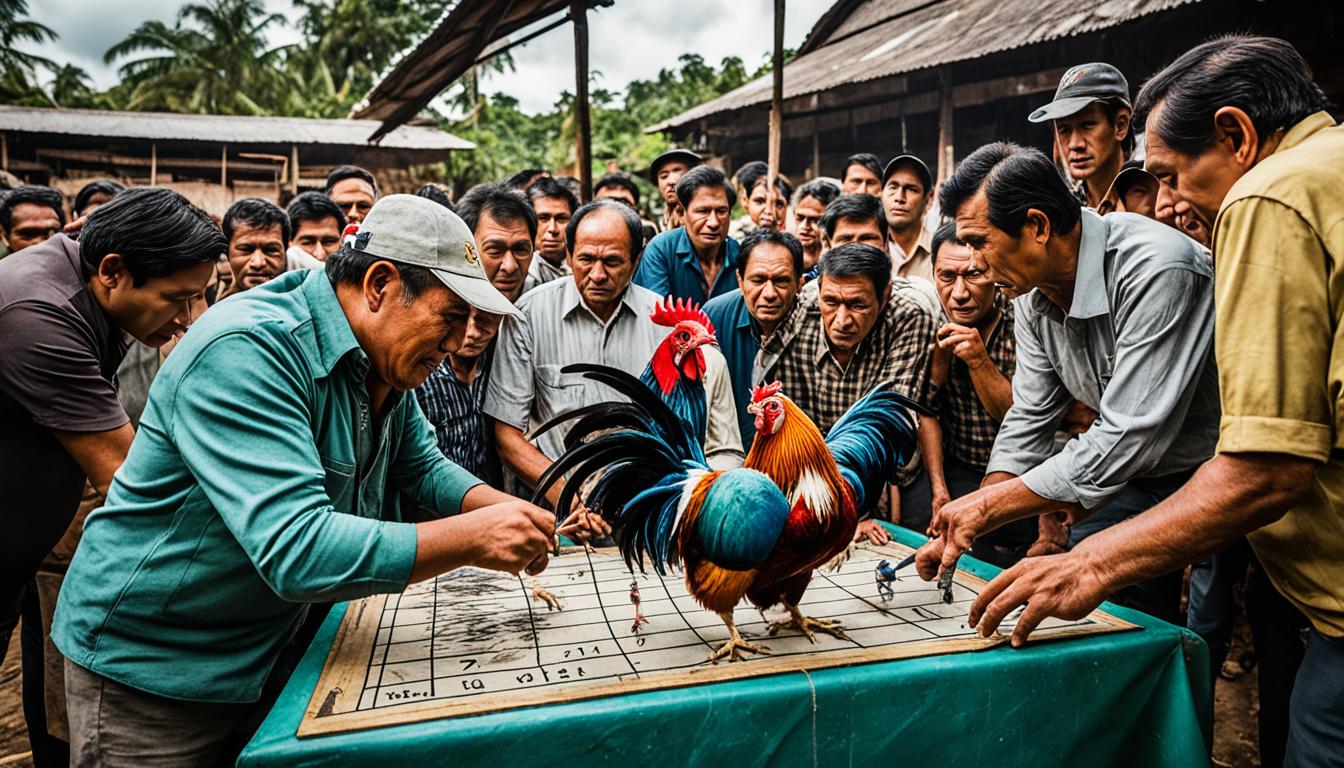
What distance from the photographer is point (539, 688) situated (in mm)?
1632

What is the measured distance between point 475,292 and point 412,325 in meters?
0.16

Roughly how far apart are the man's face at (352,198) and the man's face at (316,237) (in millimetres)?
664

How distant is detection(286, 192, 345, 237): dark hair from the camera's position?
439 cm

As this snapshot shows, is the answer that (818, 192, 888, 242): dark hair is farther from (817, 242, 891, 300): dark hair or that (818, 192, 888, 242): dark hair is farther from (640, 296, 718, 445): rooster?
(640, 296, 718, 445): rooster

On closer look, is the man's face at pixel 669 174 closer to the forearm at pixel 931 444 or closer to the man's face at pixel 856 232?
the man's face at pixel 856 232

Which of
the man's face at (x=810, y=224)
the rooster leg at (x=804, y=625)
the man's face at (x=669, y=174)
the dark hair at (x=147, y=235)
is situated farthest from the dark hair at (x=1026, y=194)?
the man's face at (x=669, y=174)

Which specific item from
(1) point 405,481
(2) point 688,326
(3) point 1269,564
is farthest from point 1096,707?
(1) point 405,481

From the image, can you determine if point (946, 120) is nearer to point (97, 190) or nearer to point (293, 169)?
point (97, 190)

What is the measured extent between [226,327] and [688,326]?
1330 millimetres

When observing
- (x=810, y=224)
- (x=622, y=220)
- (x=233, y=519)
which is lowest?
(x=233, y=519)

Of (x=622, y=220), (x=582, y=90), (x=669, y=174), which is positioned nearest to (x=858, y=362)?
(x=622, y=220)

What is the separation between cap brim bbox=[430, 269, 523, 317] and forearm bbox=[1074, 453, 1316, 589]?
4.57ft

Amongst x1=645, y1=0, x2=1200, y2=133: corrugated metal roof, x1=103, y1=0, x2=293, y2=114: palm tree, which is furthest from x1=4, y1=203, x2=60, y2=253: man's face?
x1=103, y1=0, x2=293, y2=114: palm tree

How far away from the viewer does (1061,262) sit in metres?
2.21
